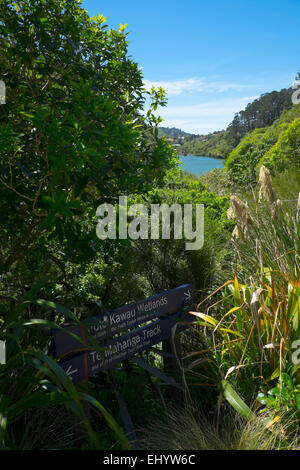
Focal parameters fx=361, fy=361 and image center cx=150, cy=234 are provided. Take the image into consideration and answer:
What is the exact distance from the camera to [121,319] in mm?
2564

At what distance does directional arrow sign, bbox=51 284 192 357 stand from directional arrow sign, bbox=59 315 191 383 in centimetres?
6

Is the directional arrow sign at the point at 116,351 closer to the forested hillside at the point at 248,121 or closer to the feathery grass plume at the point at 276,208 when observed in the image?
the feathery grass plume at the point at 276,208

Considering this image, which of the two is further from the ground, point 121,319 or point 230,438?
point 121,319

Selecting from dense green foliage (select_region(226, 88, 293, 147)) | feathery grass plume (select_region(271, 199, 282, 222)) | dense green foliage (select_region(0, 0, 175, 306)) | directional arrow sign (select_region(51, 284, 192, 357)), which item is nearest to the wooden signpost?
directional arrow sign (select_region(51, 284, 192, 357))

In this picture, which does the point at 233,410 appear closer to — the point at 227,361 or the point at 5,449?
the point at 227,361

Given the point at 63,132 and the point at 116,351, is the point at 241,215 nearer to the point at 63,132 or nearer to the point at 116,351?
the point at 116,351

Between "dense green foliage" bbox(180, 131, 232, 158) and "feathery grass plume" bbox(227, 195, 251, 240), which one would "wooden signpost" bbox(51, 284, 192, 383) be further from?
"dense green foliage" bbox(180, 131, 232, 158)

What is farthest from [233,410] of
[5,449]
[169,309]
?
[5,449]

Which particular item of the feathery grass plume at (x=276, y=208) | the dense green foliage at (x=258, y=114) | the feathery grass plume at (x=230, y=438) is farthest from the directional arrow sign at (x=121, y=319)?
the dense green foliage at (x=258, y=114)

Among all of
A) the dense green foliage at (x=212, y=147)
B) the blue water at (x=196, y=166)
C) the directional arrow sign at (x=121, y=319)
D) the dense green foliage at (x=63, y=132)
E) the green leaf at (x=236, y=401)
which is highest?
the dense green foliage at (x=212, y=147)

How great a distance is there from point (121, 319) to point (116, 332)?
0.10 metres

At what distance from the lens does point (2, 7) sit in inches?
98.7

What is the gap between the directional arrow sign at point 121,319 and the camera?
2191 millimetres

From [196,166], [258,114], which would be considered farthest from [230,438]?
[258,114]
